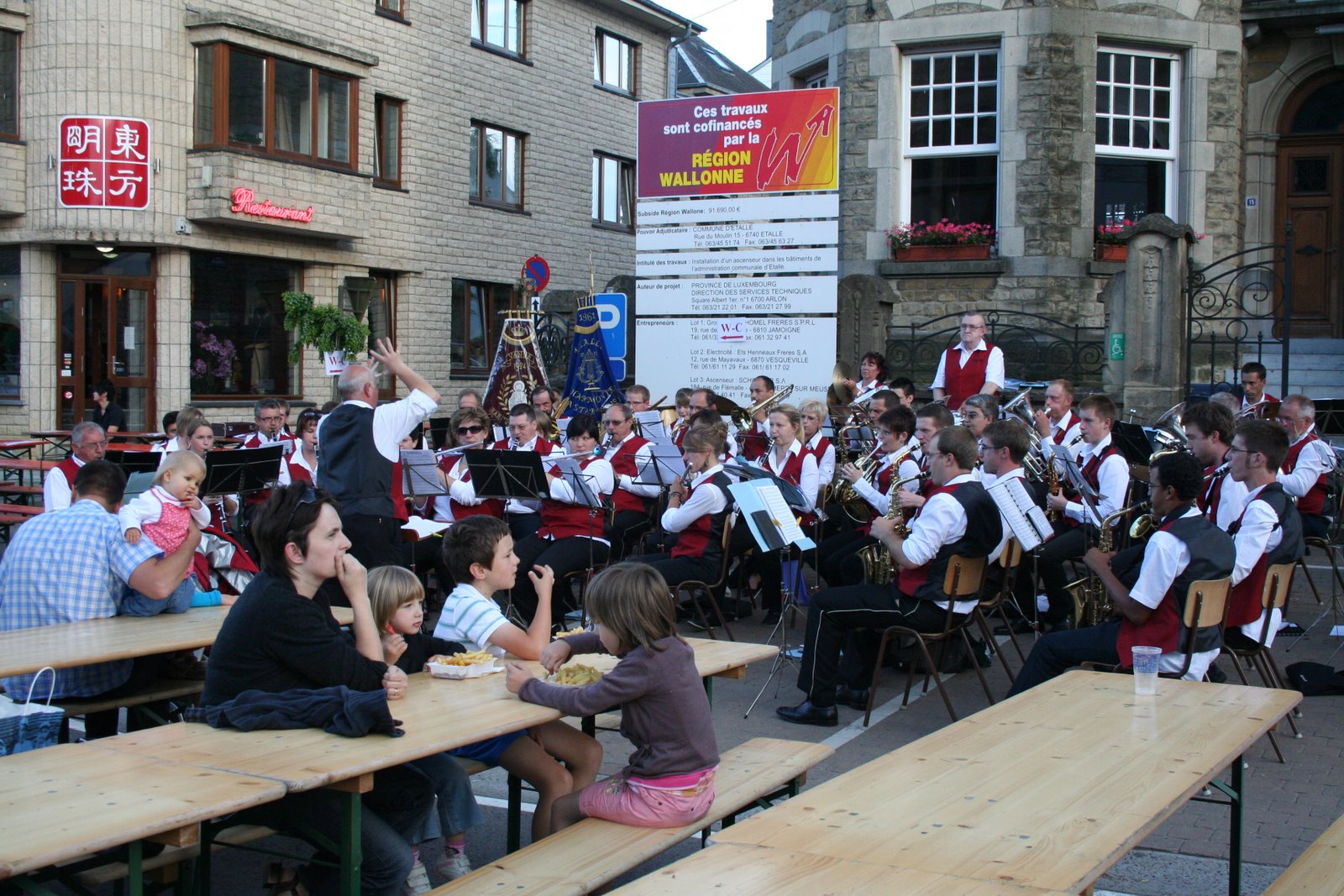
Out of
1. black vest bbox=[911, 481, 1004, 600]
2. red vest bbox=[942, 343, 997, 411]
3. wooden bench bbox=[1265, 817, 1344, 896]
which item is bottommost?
wooden bench bbox=[1265, 817, 1344, 896]

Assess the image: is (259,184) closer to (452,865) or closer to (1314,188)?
(1314,188)

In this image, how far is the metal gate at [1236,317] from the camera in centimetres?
1355

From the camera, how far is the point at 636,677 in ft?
13.8

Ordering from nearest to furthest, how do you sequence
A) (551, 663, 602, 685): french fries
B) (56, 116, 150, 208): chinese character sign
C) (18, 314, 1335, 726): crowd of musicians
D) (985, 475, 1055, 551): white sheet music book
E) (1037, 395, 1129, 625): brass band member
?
(551, 663, 602, 685): french fries → (18, 314, 1335, 726): crowd of musicians → (985, 475, 1055, 551): white sheet music book → (1037, 395, 1129, 625): brass band member → (56, 116, 150, 208): chinese character sign

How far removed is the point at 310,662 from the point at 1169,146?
639 inches

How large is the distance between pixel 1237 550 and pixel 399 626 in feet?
14.0

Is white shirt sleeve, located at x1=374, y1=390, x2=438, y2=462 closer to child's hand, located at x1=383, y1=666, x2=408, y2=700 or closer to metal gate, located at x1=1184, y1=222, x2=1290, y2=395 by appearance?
child's hand, located at x1=383, y1=666, x2=408, y2=700

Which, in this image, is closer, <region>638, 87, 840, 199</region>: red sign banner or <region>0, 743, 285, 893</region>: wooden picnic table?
<region>0, 743, 285, 893</region>: wooden picnic table

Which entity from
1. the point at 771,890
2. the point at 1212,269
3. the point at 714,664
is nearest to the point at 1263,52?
the point at 1212,269

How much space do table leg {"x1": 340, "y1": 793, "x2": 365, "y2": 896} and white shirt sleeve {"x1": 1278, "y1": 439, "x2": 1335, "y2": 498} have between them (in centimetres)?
792

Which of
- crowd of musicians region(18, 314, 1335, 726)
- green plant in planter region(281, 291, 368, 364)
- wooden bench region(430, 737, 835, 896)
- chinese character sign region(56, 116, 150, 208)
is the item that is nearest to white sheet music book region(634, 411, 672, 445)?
crowd of musicians region(18, 314, 1335, 726)

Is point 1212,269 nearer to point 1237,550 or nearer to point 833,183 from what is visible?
point 833,183

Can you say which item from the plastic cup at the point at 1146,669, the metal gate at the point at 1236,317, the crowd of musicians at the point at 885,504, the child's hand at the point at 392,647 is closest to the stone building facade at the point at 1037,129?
the metal gate at the point at 1236,317

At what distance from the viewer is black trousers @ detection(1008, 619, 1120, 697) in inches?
248
